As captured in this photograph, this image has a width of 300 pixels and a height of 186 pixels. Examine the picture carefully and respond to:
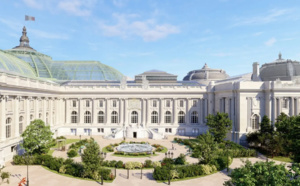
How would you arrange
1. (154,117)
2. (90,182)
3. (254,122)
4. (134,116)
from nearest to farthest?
(90,182) → (254,122) → (134,116) → (154,117)

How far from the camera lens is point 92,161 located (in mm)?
26969

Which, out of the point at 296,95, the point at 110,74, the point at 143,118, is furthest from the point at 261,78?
the point at 110,74

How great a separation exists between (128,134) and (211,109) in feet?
94.6

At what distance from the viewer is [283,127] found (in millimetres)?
38219

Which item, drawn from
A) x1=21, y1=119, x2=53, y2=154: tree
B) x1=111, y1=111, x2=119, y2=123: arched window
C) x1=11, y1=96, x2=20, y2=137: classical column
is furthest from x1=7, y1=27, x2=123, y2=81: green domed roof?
x1=21, y1=119, x2=53, y2=154: tree

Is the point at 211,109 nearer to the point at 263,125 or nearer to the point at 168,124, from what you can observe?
the point at 168,124

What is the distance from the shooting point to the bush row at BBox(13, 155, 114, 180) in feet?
90.3

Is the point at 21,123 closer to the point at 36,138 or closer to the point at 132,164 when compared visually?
the point at 36,138

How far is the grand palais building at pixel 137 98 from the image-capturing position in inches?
1869

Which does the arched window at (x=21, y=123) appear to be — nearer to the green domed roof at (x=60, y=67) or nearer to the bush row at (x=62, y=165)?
the bush row at (x=62, y=165)

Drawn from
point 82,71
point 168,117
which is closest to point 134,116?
point 168,117

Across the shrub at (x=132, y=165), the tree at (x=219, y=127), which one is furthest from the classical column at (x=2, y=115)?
the tree at (x=219, y=127)

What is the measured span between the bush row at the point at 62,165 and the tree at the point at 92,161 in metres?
0.81

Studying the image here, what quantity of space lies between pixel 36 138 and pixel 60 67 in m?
47.5
